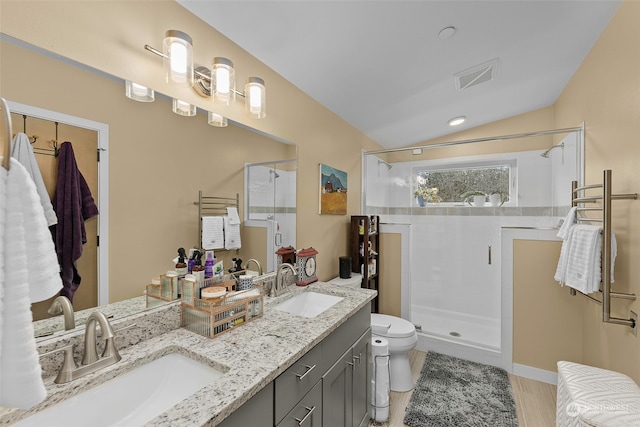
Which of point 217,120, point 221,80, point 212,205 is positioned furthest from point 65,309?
point 221,80

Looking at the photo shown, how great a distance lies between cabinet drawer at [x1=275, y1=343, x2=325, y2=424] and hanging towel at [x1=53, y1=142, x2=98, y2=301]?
0.78m

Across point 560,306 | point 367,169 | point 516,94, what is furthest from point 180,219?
point 516,94

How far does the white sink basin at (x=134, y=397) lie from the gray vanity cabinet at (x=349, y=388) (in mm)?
570

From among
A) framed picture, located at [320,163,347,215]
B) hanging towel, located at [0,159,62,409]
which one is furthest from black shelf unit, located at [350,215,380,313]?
hanging towel, located at [0,159,62,409]

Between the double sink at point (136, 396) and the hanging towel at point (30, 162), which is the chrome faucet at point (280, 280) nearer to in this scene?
the double sink at point (136, 396)

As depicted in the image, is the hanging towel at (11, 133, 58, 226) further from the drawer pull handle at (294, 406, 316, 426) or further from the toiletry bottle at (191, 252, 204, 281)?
the drawer pull handle at (294, 406, 316, 426)

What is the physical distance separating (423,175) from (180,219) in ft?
8.96

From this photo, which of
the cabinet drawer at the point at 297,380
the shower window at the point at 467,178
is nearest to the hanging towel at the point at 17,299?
the cabinet drawer at the point at 297,380

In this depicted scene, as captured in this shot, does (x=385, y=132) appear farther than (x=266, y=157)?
Yes

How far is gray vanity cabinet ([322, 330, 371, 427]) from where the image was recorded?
126 centimetres

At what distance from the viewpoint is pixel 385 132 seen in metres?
3.27

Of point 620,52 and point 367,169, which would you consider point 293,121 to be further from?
point 620,52

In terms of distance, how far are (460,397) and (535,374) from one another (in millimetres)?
846

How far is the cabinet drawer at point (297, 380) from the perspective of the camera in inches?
36.8
